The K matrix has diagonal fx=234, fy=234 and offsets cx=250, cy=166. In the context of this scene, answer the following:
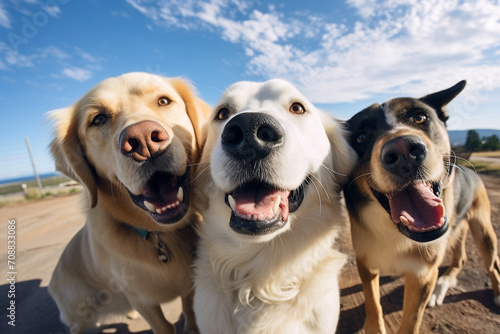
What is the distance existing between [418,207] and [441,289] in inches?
71.1

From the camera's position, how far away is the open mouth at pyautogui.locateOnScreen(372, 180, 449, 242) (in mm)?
1703

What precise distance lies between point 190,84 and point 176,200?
1.41 m

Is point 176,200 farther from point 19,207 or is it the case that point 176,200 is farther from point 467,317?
point 19,207

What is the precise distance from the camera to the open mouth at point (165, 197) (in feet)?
5.91

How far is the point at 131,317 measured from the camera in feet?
10.3

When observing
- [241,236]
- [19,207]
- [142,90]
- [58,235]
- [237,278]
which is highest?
[142,90]

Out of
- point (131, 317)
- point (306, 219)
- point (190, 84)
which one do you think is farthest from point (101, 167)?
point (131, 317)

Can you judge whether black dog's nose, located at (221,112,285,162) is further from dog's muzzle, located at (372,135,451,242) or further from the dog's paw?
the dog's paw

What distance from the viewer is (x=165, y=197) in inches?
75.0

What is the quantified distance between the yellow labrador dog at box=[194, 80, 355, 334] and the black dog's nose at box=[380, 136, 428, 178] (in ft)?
1.46

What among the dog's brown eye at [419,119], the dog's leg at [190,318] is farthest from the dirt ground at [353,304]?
the dog's brown eye at [419,119]

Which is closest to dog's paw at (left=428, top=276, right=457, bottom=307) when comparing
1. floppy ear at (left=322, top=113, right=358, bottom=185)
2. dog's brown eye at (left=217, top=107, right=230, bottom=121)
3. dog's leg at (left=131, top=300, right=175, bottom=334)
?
floppy ear at (left=322, top=113, right=358, bottom=185)

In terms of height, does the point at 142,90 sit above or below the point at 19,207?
above

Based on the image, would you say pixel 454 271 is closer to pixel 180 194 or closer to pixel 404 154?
pixel 404 154
